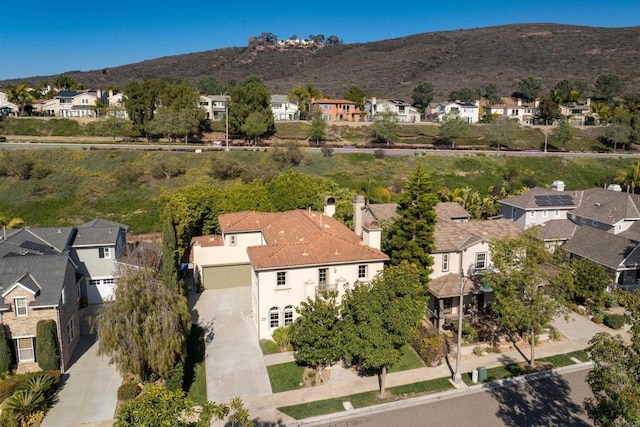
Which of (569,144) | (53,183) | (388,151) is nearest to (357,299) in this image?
(53,183)

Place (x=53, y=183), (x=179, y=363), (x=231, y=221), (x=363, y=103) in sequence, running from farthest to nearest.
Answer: (x=363, y=103) → (x=53, y=183) → (x=231, y=221) → (x=179, y=363)

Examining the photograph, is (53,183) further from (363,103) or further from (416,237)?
(363,103)

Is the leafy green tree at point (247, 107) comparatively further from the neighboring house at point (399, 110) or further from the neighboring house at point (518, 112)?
the neighboring house at point (518, 112)

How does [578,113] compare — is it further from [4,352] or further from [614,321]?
[4,352]

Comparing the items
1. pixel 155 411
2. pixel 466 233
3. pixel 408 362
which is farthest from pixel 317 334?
pixel 466 233

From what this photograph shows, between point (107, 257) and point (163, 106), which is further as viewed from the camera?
point (163, 106)

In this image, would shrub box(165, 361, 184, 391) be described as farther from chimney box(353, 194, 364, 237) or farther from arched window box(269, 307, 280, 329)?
chimney box(353, 194, 364, 237)

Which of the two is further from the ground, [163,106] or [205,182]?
[163,106]
